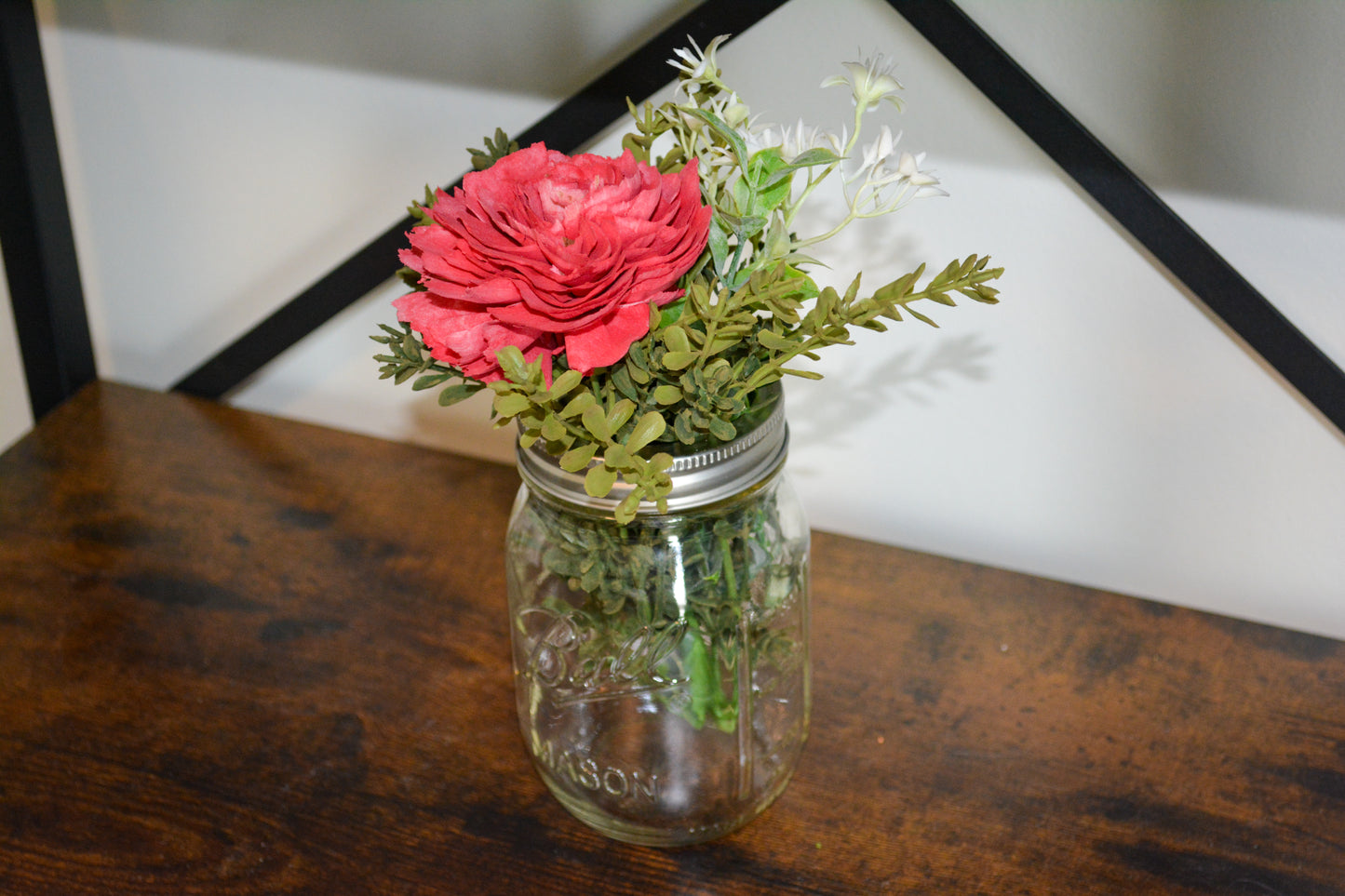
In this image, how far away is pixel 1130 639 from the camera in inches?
33.6

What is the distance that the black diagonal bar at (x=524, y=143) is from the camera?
2.68 feet

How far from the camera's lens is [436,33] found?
3.01 ft

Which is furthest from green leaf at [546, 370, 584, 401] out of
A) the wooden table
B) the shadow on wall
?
the shadow on wall

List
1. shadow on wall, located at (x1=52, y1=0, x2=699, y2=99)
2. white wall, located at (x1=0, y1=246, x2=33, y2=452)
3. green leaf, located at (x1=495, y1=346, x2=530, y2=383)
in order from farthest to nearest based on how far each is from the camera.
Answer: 1. white wall, located at (x1=0, y1=246, x2=33, y2=452)
2. shadow on wall, located at (x1=52, y1=0, x2=699, y2=99)
3. green leaf, located at (x1=495, y1=346, x2=530, y2=383)

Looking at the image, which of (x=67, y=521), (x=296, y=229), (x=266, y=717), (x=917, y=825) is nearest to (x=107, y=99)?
(x=296, y=229)

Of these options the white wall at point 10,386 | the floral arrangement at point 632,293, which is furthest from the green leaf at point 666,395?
the white wall at point 10,386

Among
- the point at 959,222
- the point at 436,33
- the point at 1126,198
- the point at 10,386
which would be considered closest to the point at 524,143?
the point at 436,33

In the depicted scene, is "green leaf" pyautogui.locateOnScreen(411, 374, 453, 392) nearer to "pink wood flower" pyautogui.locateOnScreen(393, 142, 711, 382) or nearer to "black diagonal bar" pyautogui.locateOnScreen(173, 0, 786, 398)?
"pink wood flower" pyautogui.locateOnScreen(393, 142, 711, 382)

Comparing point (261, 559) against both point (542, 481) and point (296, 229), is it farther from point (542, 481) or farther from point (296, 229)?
point (542, 481)

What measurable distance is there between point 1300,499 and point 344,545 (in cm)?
68

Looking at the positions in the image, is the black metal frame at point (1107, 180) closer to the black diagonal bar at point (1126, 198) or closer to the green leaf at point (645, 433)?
the black diagonal bar at point (1126, 198)

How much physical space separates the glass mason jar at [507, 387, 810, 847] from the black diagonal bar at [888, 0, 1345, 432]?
283 millimetres

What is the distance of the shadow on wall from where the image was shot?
2.88 feet

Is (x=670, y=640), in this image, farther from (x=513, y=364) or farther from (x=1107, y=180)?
(x=1107, y=180)
